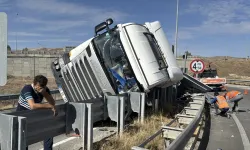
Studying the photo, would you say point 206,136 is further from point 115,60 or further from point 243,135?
point 115,60

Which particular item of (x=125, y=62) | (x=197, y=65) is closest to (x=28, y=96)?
(x=125, y=62)

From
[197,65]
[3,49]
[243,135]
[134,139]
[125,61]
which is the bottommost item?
[243,135]

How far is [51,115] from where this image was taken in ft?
14.7

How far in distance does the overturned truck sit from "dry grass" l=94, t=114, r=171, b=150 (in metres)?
0.71

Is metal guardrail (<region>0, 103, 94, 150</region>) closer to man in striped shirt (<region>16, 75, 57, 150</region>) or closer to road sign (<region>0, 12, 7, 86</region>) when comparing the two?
man in striped shirt (<region>16, 75, 57, 150</region>)

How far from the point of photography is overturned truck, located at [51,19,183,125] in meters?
8.27

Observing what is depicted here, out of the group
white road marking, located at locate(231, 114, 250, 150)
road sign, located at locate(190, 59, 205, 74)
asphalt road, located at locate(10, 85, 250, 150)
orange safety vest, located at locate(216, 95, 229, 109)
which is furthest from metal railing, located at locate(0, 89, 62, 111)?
white road marking, located at locate(231, 114, 250, 150)

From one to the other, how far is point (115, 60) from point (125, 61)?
0.29 meters

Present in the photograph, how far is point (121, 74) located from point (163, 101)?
3.08 metres

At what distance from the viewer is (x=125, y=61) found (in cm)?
848

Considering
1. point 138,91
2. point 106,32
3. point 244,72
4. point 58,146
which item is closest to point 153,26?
point 106,32

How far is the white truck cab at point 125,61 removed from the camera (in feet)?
27.2

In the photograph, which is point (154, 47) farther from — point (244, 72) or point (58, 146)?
point (244, 72)

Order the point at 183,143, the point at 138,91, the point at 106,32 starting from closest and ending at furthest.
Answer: the point at 183,143, the point at 138,91, the point at 106,32
